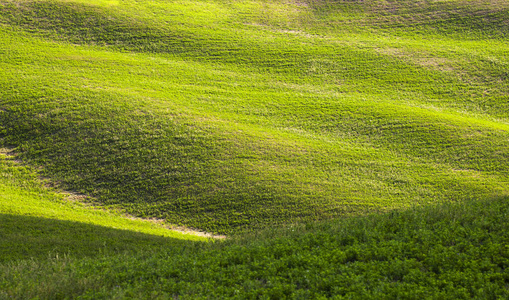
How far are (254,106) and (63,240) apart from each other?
1057 inches

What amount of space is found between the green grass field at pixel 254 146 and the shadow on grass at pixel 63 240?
0.50 ft

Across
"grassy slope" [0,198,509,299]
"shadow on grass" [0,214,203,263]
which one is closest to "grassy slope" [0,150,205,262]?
"shadow on grass" [0,214,203,263]

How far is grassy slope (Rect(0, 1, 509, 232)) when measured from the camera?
28250 mm

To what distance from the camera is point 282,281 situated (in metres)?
10.3

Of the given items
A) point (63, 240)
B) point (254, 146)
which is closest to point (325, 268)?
point (63, 240)

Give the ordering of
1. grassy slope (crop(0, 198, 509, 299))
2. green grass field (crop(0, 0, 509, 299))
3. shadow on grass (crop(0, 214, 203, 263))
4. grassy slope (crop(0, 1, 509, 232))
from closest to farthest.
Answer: grassy slope (crop(0, 198, 509, 299)), green grass field (crop(0, 0, 509, 299)), shadow on grass (crop(0, 214, 203, 263)), grassy slope (crop(0, 1, 509, 232))

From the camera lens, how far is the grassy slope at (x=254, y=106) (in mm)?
28250

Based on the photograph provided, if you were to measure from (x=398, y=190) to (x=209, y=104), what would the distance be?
21.3m

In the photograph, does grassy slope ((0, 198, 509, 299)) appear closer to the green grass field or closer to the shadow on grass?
the green grass field

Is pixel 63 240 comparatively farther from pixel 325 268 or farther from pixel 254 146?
pixel 254 146

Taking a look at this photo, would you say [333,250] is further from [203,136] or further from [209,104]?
[209,104]

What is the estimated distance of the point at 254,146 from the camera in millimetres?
33062

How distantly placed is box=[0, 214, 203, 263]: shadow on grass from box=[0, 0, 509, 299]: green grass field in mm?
151

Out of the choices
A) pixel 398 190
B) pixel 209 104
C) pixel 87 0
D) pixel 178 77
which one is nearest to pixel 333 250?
pixel 398 190
